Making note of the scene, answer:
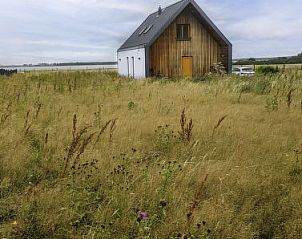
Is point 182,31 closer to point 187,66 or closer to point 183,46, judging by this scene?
point 183,46

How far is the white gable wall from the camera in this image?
25.6 meters

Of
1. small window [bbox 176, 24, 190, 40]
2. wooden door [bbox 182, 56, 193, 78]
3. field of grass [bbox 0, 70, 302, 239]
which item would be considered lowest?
field of grass [bbox 0, 70, 302, 239]

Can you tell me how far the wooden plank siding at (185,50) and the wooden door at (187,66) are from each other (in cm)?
24

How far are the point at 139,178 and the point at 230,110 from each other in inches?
221

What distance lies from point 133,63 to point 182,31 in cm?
542

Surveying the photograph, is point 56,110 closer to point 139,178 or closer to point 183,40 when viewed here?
point 139,178

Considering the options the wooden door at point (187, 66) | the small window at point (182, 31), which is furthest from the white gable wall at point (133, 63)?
the wooden door at point (187, 66)

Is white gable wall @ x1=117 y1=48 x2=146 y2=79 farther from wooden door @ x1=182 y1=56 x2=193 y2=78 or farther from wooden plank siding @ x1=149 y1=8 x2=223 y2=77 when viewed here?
wooden door @ x1=182 y1=56 x2=193 y2=78

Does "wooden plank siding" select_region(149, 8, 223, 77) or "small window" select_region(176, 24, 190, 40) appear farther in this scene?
"small window" select_region(176, 24, 190, 40)

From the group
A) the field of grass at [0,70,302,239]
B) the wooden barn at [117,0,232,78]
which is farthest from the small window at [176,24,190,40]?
the field of grass at [0,70,302,239]

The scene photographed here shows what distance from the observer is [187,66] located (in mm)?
25984

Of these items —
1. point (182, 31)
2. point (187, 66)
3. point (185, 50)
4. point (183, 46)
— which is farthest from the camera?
point (187, 66)

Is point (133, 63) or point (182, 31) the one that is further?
point (133, 63)

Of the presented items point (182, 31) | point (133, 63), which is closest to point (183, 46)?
point (182, 31)
